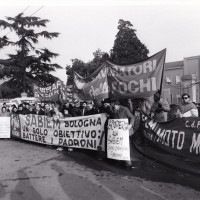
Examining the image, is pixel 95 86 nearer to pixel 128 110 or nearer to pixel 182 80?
pixel 128 110

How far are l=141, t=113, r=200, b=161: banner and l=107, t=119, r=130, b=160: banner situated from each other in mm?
759

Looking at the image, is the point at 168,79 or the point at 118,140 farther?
the point at 168,79

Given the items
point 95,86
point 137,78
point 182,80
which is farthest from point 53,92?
point 182,80

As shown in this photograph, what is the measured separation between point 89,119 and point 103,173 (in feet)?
8.59

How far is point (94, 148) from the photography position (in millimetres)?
9234

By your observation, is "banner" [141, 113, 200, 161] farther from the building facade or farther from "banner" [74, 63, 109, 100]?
the building facade

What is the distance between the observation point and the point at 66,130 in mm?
10578

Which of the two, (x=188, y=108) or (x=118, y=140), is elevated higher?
(x=188, y=108)

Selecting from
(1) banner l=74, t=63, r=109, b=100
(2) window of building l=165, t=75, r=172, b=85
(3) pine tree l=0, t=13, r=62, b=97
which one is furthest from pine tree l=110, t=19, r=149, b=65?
(1) banner l=74, t=63, r=109, b=100

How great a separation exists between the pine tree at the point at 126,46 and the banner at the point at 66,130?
4540 centimetres

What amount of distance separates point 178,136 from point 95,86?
3.16m

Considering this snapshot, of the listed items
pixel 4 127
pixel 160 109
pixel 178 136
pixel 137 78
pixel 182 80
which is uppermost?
pixel 182 80

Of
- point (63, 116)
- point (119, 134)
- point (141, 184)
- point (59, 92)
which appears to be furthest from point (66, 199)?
point (59, 92)

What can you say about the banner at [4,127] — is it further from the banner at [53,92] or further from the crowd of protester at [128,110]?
the banner at [53,92]
